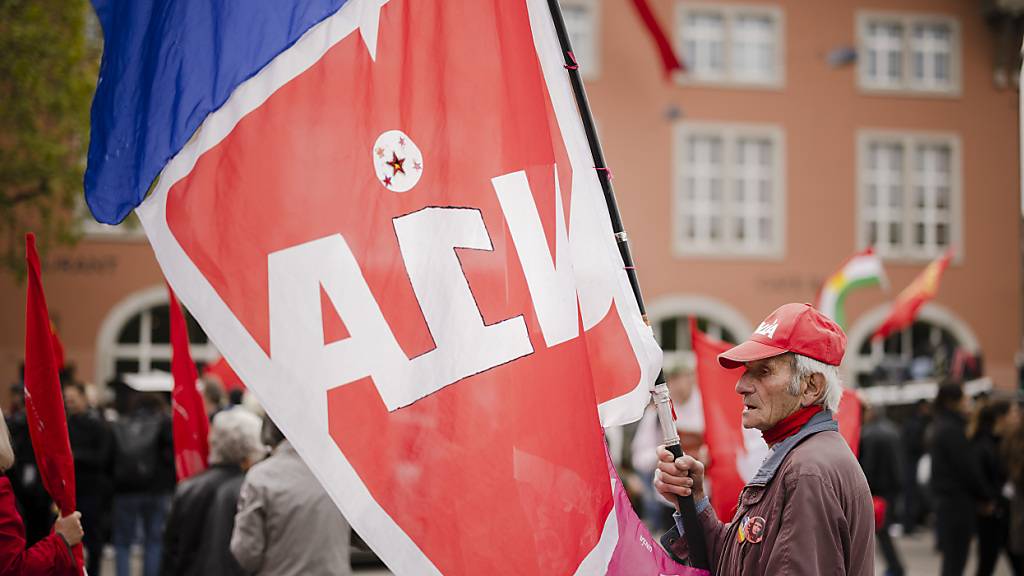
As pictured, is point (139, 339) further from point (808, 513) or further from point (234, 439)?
point (808, 513)

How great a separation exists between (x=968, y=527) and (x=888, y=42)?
2147 centimetres

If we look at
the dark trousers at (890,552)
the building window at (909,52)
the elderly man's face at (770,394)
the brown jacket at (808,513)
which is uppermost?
the building window at (909,52)

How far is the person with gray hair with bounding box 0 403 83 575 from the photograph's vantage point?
362 cm

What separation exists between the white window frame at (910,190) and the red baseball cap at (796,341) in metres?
26.0

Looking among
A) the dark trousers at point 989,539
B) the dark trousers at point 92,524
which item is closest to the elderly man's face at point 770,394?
the dark trousers at point 989,539

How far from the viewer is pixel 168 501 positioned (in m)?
10.7

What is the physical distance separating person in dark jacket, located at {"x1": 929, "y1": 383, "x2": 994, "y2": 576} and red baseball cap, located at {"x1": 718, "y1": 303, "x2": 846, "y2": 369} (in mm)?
6814

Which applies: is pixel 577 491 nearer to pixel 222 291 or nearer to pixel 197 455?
pixel 222 291

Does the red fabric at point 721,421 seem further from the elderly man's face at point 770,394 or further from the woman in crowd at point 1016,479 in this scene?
the woman in crowd at point 1016,479

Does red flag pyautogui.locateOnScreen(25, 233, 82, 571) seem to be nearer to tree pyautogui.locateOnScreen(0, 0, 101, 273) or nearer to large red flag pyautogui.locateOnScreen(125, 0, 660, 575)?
large red flag pyautogui.locateOnScreen(125, 0, 660, 575)

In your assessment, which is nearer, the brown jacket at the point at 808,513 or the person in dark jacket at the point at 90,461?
the brown jacket at the point at 808,513

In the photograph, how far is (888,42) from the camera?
94.9 ft

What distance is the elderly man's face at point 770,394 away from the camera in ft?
10.5

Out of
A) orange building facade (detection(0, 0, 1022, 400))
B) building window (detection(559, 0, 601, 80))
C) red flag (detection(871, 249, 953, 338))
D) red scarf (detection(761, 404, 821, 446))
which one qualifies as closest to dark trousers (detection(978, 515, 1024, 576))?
red flag (detection(871, 249, 953, 338))
